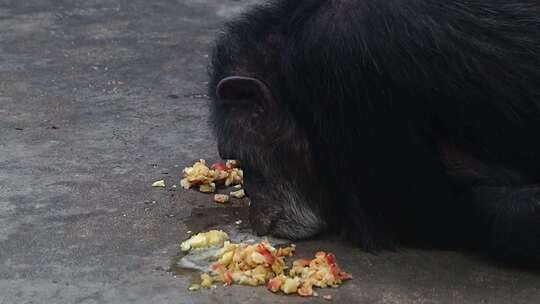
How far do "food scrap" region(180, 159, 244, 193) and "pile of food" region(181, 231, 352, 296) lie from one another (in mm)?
868

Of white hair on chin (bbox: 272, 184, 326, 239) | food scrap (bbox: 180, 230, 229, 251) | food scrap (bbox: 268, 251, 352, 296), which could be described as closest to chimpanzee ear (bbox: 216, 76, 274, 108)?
white hair on chin (bbox: 272, 184, 326, 239)

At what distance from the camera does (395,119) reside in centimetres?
452

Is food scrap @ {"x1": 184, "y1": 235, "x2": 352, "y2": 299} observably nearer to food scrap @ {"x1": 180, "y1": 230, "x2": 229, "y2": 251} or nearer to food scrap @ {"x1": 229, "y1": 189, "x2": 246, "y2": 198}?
food scrap @ {"x1": 180, "y1": 230, "x2": 229, "y2": 251}

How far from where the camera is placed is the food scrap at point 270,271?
4395mm

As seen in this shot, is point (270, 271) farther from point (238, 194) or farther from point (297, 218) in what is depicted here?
point (238, 194)

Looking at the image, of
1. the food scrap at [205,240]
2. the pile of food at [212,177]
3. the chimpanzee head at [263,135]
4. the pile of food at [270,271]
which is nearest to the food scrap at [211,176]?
the pile of food at [212,177]

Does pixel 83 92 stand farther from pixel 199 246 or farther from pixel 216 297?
pixel 216 297

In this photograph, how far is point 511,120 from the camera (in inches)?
175

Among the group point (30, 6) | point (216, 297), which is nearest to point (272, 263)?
point (216, 297)

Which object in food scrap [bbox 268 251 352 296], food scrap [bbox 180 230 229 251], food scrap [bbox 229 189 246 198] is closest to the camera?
food scrap [bbox 268 251 352 296]

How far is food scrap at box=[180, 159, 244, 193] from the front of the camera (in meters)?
5.53

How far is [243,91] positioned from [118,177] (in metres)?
1.05

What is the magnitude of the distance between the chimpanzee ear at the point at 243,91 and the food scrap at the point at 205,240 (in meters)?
0.55

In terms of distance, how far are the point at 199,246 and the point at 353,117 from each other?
2.67 feet
